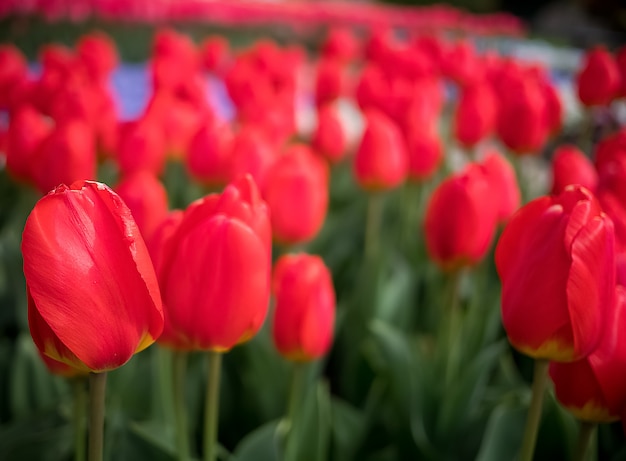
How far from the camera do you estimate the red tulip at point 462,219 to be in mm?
705

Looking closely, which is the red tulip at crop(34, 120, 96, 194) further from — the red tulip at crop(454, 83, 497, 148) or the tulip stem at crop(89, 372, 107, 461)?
the red tulip at crop(454, 83, 497, 148)

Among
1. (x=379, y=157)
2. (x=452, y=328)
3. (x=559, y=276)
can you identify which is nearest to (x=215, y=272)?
(x=559, y=276)

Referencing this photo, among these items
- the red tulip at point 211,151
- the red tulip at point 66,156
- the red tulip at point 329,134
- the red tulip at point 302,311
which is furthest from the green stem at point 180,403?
the red tulip at point 329,134

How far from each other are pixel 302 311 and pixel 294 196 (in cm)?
20

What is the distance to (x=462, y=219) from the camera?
717mm

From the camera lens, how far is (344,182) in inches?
64.2

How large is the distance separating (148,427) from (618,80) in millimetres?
978

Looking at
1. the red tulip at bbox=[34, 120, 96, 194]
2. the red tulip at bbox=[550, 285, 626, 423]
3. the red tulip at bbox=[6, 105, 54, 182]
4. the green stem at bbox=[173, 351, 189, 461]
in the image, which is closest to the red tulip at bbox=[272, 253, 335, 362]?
the green stem at bbox=[173, 351, 189, 461]

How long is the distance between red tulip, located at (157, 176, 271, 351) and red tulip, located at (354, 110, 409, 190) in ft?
1.84

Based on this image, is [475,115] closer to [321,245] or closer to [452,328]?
[321,245]

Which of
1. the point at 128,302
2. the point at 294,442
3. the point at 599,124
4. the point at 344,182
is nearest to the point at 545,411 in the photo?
the point at 294,442

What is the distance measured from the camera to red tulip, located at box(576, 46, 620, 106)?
1.16 m

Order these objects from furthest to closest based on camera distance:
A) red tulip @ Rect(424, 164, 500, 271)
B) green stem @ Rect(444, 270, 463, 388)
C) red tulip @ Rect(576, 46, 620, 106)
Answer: red tulip @ Rect(576, 46, 620, 106)
green stem @ Rect(444, 270, 463, 388)
red tulip @ Rect(424, 164, 500, 271)

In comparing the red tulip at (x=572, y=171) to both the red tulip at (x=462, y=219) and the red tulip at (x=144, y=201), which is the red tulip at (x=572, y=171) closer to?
the red tulip at (x=462, y=219)
